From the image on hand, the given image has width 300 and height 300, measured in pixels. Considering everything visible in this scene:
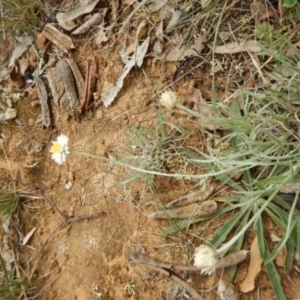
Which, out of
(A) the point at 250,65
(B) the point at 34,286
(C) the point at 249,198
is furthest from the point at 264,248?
(B) the point at 34,286

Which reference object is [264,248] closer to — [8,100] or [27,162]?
[27,162]

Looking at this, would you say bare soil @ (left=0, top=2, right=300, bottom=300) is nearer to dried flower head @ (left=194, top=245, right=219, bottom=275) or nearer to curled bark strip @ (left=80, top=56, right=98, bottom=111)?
curled bark strip @ (left=80, top=56, right=98, bottom=111)

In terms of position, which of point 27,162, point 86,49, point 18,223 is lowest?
point 18,223

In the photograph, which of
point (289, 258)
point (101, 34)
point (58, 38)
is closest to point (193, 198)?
point (289, 258)

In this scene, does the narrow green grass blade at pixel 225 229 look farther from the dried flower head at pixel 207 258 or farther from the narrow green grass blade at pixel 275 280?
the dried flower head at pixel 207 258

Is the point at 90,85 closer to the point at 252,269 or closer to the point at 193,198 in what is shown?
the point at 193,198

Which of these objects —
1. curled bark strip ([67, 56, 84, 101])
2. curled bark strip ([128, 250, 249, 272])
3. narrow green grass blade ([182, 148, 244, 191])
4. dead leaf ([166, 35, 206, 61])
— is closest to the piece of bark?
curled bark strip ([67, 56, 84, 101])
